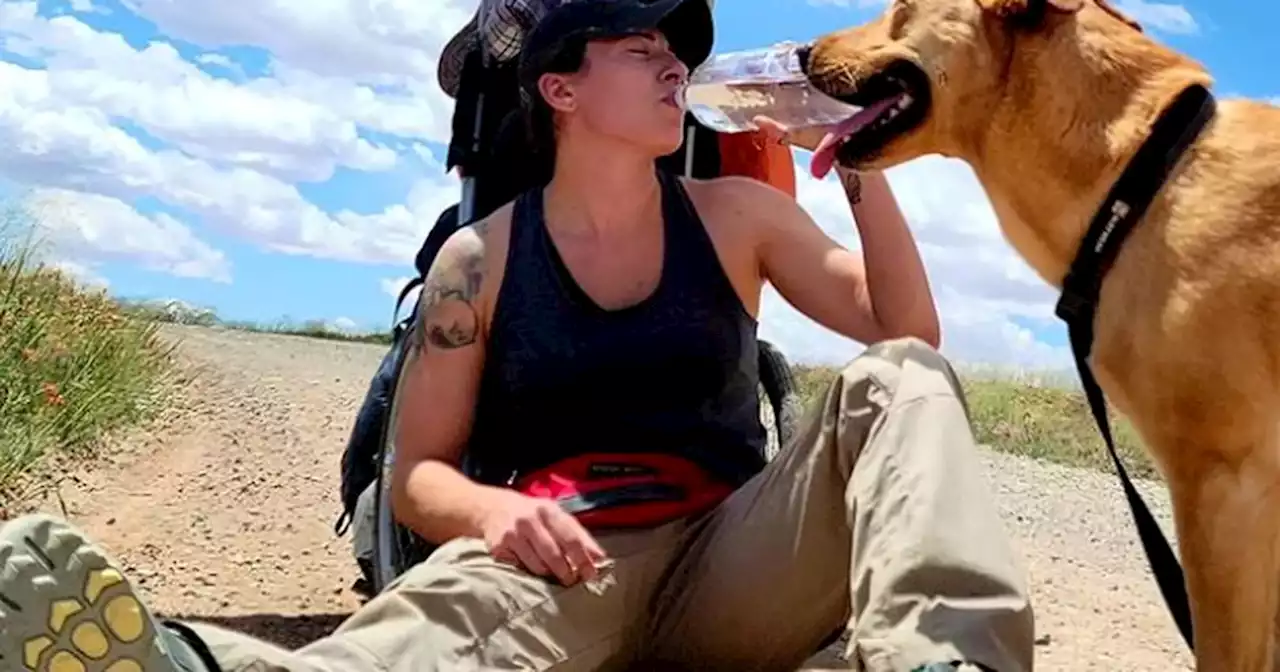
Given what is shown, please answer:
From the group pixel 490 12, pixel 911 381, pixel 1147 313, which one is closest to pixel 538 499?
pixel 911 381

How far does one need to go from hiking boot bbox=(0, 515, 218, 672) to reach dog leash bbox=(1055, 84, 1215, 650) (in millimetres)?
2121

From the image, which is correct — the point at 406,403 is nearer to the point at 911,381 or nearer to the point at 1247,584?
the point at 911,381

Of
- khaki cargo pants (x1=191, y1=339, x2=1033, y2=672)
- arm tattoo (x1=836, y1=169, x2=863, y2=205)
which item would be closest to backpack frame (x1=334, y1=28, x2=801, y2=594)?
arm tattoo (x1=836, y1=169, x2=863, y2=205)

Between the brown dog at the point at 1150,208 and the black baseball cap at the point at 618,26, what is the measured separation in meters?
0.45

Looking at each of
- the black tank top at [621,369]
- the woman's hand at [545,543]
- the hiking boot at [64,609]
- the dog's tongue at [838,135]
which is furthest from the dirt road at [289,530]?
the hiking boot at [64,609]

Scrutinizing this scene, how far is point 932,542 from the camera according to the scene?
2.31m

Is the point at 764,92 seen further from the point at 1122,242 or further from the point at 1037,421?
the point at 1037,421

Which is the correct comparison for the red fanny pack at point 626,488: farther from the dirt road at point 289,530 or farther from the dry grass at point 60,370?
the dry grass at point 60,370

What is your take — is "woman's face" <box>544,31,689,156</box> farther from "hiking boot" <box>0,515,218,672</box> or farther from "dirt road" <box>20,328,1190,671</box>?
"dirt road" <box>20,328,1190,671</box>

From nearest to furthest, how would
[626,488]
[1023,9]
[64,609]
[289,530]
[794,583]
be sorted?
[64,609] → [794,583] → [626,488] → [1023,9] → [289,530]

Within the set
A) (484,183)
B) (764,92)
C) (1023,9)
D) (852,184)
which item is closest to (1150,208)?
(1023,9)

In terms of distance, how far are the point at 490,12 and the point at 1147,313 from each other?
199 centimetres

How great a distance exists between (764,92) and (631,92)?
82 cm

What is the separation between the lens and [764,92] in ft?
12.7
